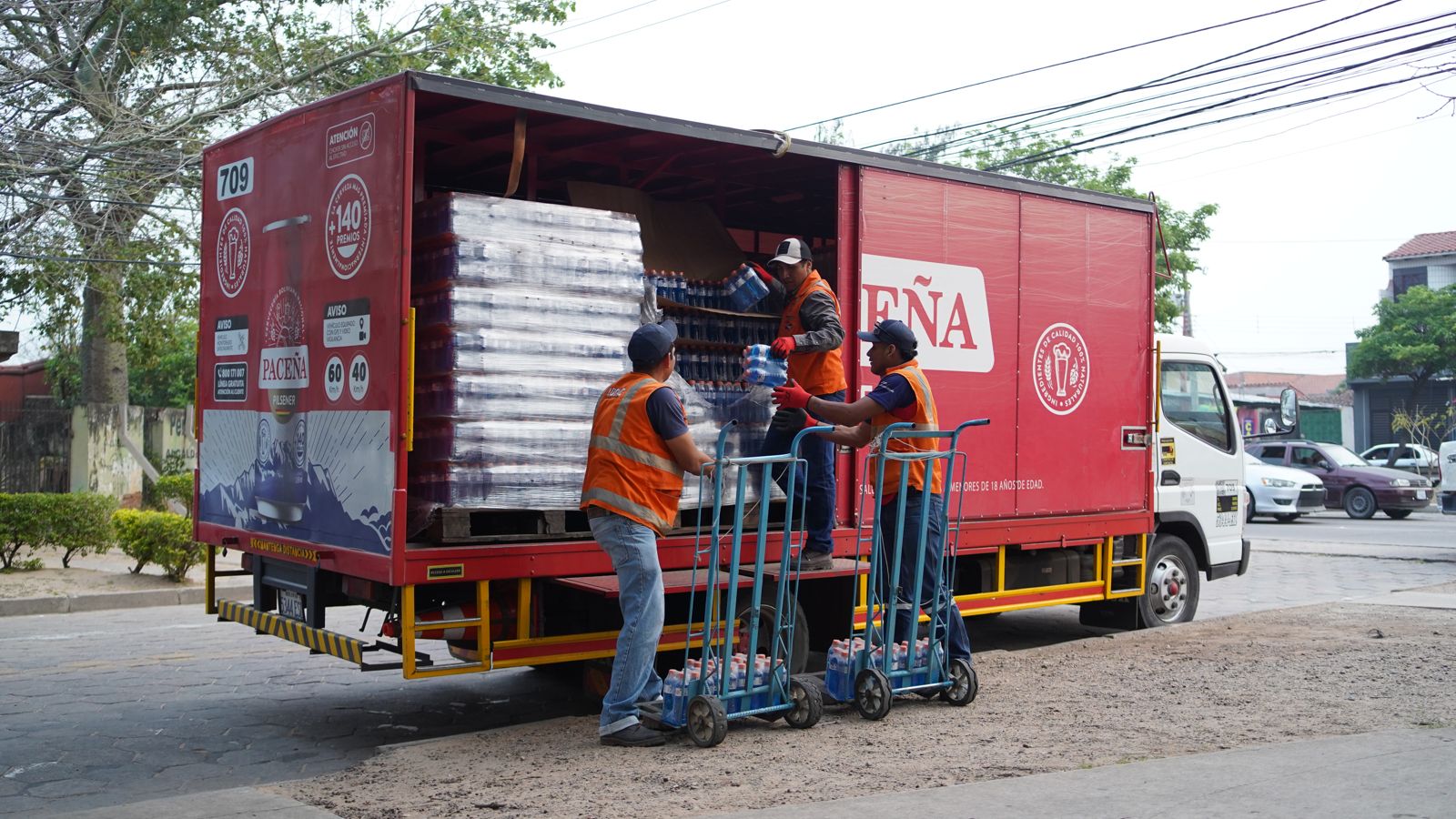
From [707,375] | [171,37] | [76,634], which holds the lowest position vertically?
[76,634]

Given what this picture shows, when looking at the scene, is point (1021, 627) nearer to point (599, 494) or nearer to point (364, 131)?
point (599, 494)

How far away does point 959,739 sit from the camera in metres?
6.21

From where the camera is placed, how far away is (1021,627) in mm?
11336

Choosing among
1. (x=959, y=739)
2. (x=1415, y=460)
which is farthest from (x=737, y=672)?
(x=1415, y=460)

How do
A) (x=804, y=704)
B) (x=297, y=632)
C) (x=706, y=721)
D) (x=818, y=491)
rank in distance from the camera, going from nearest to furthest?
(x=706, y=721) → (x=804, y=704) → (x=297, y=632) → (x=818, y=491)

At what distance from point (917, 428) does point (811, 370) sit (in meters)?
0.92

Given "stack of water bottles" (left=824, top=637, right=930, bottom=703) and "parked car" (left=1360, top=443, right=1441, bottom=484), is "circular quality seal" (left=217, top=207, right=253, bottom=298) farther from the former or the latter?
"parked car" (left=1360, top=443, right=1441, bottom=484)

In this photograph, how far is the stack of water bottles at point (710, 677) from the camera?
6121 mm

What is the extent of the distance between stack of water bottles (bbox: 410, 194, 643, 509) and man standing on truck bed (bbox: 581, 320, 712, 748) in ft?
2.07

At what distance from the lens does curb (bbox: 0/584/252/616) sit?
1220 cm

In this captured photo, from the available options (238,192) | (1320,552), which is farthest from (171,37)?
(1320,552)

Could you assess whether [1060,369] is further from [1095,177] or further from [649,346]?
[1095,177]

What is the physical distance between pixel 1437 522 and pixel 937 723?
22.5 meters

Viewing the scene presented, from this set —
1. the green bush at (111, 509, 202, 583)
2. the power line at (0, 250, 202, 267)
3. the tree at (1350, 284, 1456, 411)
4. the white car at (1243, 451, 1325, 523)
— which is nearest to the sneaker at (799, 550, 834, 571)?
the green bush at (111, 509, 202, 583)
